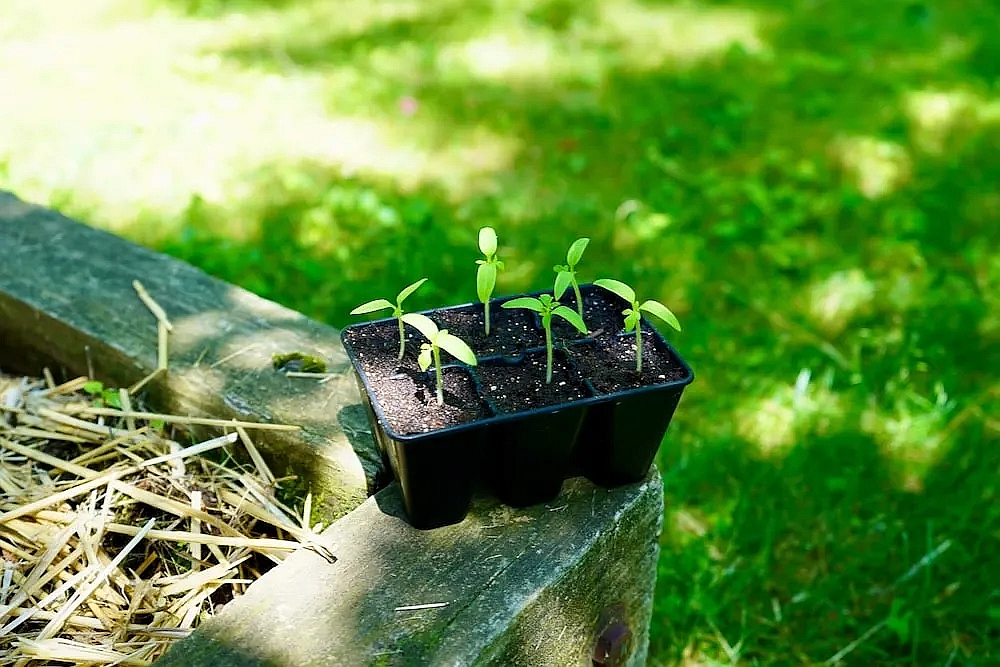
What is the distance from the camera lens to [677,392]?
4.94 feet

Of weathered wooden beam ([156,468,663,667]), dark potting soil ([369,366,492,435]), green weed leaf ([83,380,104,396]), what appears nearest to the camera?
weathered wooden beam ([156,468,663,667])

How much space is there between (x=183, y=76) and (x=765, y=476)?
3.36 m

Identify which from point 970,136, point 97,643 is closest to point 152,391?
point 97,643

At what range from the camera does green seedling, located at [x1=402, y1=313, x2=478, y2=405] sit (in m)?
1.44

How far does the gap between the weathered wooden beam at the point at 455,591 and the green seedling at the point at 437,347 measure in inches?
9.8

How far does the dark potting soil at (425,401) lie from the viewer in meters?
1.43

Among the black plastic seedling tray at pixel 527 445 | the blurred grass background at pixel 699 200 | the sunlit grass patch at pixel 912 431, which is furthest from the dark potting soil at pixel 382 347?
the sunlit grass patch at pixel 912 431

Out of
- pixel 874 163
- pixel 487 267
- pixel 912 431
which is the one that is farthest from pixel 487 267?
pixel 874 163

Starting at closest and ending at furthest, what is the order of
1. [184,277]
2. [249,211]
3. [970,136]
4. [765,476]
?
[184,277]
[765,476]
[249,211]
[970,136]

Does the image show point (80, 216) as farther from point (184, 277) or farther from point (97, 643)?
point (97, 643)

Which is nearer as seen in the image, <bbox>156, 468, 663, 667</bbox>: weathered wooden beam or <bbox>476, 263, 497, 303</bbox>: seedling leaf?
<bbox>156, 468, 663, 667</bbox>: weathered wooden beam

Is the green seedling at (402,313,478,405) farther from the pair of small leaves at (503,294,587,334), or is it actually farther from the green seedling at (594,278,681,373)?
the green seedling at (594,278,681,373)

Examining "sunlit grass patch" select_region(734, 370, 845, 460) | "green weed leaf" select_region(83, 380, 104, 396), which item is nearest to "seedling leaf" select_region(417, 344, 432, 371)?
"green weed leaf" select_region(83, 380, 104, 396)

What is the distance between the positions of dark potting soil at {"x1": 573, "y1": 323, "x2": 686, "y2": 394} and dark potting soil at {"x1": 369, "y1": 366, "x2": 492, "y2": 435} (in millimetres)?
199
